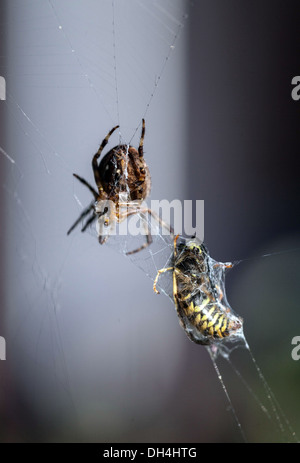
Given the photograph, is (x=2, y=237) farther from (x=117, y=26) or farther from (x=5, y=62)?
(x=117, y=26)

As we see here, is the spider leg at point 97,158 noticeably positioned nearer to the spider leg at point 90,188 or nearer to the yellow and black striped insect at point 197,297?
the spider leg at point 90,188

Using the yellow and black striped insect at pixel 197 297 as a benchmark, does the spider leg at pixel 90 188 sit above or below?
above

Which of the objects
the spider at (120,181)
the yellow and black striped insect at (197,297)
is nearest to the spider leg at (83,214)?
the spider at (120,181)

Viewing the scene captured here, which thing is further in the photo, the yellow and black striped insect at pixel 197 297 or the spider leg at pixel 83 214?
the spider leg at pixel 83 214

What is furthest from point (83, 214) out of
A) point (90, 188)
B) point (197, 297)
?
point (197, 297)

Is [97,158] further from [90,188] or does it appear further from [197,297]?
[197,297]

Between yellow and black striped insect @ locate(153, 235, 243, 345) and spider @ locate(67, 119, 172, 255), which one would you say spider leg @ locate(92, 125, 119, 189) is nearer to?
spider @ locate(67, 119, 172, 255)
